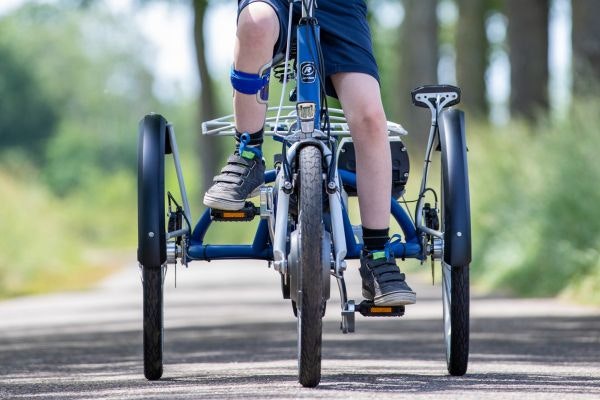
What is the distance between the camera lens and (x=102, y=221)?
48.9m

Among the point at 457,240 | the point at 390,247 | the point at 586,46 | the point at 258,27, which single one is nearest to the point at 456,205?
the point at 457,240

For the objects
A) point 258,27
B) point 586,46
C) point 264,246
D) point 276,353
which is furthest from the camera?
point 586,46

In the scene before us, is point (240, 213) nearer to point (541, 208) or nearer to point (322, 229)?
point (322, 229)

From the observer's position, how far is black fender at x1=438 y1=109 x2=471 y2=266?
675 cm

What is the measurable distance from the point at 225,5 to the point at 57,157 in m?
41.2

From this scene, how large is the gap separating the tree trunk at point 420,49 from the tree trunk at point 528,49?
4.21m

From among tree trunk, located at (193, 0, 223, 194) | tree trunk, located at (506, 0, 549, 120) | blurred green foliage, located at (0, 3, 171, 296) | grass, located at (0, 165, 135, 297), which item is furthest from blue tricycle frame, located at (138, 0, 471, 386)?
tree trunk, located at (193, 0, 223, 194)

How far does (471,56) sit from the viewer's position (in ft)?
91.8

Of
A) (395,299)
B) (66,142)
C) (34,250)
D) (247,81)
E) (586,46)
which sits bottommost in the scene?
(395,299)

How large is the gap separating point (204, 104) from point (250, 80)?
103 feet

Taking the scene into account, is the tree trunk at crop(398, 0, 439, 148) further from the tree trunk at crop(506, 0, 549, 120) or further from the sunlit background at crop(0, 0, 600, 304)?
the tree trunk at crop(506, 0, 549, 120)

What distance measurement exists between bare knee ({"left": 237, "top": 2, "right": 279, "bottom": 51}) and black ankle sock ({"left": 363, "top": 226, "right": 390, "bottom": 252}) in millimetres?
869

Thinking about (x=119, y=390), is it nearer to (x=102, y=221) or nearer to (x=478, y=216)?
(x=478, y=216)

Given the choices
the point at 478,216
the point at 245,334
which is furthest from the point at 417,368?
the point at 478,216
